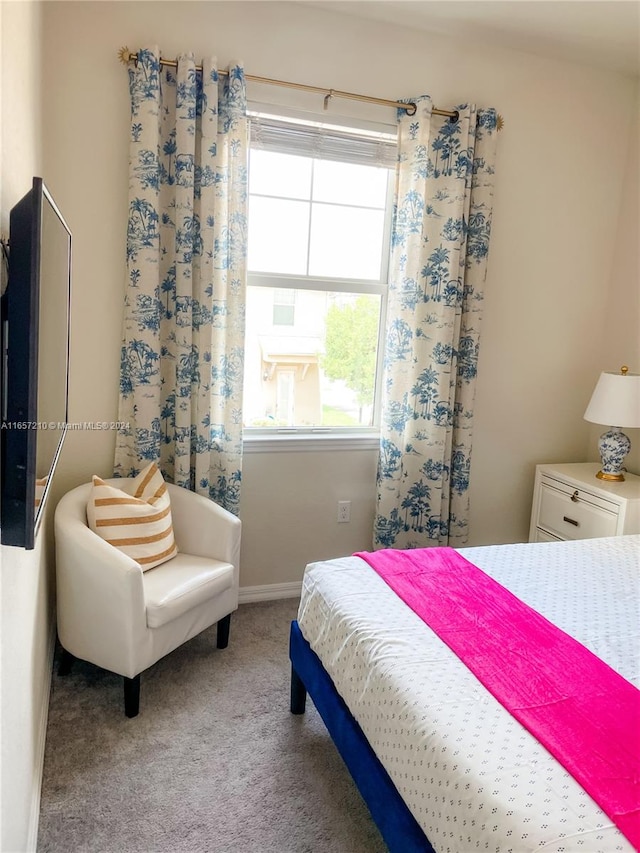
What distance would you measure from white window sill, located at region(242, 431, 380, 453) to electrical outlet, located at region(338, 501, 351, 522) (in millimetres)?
298

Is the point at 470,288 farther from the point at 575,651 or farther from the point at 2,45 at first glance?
the point at 2,45

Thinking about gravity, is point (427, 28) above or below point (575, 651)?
above

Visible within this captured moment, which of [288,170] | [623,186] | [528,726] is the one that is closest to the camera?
[528,726]

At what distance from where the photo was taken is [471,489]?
3430 mm

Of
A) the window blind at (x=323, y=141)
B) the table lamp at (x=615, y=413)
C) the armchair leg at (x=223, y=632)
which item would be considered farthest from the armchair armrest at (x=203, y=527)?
the table lamp at (x=615, y=413)

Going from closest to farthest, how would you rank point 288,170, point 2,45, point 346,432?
1. point 2,45
2. point 288,170
3. point 346,432

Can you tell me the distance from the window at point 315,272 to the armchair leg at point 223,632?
3.02 feet

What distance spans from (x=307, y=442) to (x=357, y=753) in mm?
1644

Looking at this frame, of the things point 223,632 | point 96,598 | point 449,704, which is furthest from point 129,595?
point 449,704

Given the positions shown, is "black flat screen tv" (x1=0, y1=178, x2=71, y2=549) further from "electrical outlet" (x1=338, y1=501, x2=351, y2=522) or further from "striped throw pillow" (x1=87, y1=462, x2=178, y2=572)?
"electrical outlet" (x1=338, y1=501, x2=351, y2=522)

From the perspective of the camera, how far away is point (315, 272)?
3.02 m

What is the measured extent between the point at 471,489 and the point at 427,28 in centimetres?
234

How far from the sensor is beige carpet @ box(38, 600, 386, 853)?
168cm

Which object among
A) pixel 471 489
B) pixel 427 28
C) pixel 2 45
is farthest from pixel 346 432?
pixel 2 45
